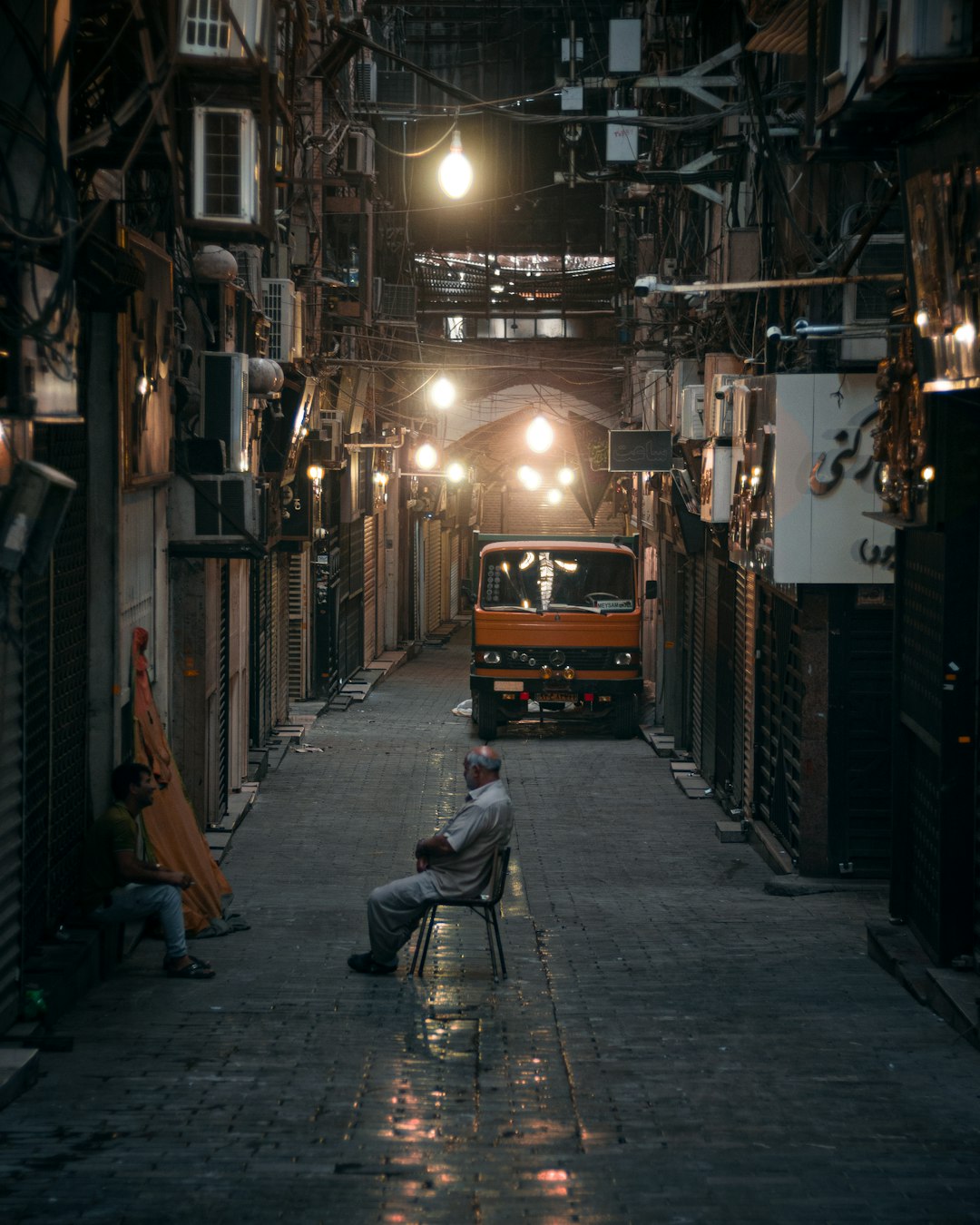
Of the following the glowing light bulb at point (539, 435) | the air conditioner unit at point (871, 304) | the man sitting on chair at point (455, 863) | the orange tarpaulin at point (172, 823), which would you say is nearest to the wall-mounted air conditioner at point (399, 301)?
the glowing light bulb at point (539, 435)

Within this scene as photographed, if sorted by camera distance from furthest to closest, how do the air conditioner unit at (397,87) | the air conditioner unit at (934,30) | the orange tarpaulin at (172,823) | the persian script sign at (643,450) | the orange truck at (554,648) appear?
1. the air conditioner unit at (397,87)
2. the orange truck at (554,648)
3. the persian script sign at (643,450)
4. the orange tarpaulin at (172,823)
5. the air conditioner unit at (934,30)

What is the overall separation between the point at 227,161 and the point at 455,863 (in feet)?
13.7

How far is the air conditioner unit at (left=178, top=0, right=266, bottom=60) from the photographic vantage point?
314 inches

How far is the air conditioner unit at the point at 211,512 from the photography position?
41.5 feet

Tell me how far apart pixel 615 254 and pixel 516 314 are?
14.4 feet

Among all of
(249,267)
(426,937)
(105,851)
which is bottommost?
(426,937)

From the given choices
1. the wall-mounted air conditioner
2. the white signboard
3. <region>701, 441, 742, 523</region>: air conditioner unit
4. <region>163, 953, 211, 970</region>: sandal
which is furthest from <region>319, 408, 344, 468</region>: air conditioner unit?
<region>163, 953, 211, 970</region>: sandal

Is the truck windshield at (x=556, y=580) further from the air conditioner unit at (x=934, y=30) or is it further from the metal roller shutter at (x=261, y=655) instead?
the air conditioner unit at (x=934, y=30)

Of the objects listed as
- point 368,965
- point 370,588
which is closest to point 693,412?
point 368,965

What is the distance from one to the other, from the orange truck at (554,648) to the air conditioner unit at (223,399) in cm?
965

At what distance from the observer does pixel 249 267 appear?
1775 centimetres

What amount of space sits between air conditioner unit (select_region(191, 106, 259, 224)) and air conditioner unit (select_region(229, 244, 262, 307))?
28.5ft

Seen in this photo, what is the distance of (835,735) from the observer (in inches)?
510

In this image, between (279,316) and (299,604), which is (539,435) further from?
(279,316)
